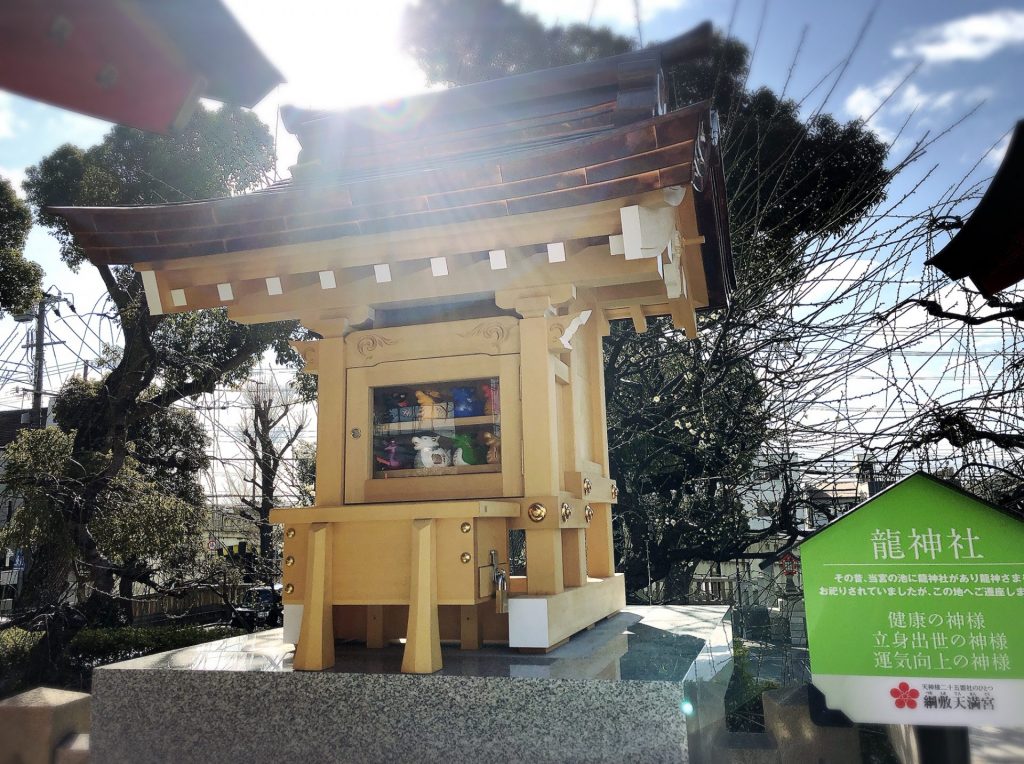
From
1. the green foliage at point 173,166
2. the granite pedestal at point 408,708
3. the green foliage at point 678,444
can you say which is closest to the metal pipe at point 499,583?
the granite pedestal at point 408,708

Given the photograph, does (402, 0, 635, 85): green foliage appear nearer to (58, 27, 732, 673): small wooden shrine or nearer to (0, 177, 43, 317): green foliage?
(58, 27, 732, 673): small wooden shrine

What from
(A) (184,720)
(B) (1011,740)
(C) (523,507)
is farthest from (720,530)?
(A) (184,720)

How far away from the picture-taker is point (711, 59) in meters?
10.1

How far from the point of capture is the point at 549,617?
3936mm

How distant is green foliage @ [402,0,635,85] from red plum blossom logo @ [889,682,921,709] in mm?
9687

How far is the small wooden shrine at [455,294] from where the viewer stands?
12.2 feet

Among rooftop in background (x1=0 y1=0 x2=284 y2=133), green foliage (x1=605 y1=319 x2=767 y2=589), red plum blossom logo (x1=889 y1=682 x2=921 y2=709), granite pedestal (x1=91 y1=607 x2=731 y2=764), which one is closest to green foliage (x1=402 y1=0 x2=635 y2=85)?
green foliage (x1=605 y1=319 x2=767 y2=589)

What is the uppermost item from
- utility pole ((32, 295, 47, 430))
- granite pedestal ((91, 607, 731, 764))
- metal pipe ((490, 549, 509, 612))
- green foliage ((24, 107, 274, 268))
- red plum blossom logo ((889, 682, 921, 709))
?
green foliage ((24, 107, 274, 268))

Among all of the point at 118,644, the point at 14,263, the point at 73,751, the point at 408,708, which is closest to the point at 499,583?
the point at 408,708

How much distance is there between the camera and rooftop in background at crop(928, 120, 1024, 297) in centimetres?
270

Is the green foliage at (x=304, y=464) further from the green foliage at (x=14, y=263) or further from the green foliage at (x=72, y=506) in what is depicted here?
the green foliage at (x=14, y=263)

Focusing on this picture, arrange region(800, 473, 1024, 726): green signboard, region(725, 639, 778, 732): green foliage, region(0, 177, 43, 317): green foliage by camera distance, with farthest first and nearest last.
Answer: region(0, 177, 43, 317): green foliage, region(725, 639, 778, 732): green foliage, region(800, 473, 1024, 726): green signboard

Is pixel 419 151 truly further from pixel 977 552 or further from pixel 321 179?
A: pixel 977 552

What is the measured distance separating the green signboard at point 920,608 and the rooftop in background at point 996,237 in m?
1.30
